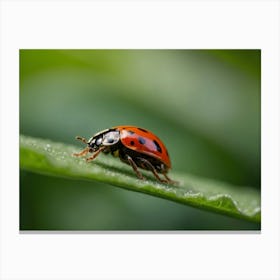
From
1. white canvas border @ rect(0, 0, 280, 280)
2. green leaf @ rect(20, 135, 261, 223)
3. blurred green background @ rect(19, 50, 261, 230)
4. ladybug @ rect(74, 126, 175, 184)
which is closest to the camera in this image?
green leaf @ rect(20, 135, 261, 223)

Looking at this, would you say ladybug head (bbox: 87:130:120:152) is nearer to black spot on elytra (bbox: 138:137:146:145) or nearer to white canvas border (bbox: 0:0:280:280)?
black spot on elytra (bbox: 138:137:146:145)

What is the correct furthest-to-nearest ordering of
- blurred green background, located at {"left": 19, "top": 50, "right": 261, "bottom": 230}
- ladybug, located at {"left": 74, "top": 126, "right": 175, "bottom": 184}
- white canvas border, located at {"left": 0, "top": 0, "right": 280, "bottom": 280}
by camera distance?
blurred green background, located at {"left": 19, "top": 50, "right": 261, "bottom": 230}
white canvas border, located at {"left": 0, "top": 0, "right": 280, "bottom": 280}
ladybug, located at {"left": 74, "top": 126, "right": 175, "bottom": 184}

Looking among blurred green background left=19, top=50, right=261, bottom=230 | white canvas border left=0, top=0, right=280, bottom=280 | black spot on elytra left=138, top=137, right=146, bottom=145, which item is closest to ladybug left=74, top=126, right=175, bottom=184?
black spot on elytra left=138, top=137, right=146, bottom=145

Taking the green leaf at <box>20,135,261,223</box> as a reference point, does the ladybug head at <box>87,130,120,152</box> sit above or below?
above

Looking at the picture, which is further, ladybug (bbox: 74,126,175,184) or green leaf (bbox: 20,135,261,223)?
ladybug (bbox: 74,126,175,184)
